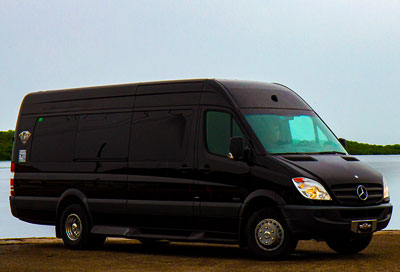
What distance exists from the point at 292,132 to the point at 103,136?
3.64 metres

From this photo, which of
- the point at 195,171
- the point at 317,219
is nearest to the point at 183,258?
the point at 195,171

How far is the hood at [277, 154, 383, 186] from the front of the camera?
12789 millimetres

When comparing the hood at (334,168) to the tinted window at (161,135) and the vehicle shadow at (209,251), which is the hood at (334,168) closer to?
the vehicle shadow at (209,251)

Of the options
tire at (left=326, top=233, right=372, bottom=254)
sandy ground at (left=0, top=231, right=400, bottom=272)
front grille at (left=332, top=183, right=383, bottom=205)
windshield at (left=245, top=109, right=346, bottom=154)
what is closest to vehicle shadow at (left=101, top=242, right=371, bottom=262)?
sandy ground at (left=0, top=231, right=400, bottom=272)

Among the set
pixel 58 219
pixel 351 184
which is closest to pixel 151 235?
pixel 58 219

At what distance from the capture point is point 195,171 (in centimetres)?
1391

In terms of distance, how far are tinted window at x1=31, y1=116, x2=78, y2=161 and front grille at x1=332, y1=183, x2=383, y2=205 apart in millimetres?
5462

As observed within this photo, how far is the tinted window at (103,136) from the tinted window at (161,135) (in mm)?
267

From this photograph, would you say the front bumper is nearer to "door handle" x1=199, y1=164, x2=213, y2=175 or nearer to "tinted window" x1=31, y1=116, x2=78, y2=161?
"door handle" x1=199, y1=164, x2=213, y2=175

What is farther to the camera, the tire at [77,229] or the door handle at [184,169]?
the tire at [77,229]

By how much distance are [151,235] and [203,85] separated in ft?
8.67

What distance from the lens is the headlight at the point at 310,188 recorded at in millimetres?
12672

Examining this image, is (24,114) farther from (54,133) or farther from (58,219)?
(58,219)

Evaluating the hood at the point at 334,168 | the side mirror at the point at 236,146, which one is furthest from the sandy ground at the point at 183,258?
the side mirror at the point at 236,146
